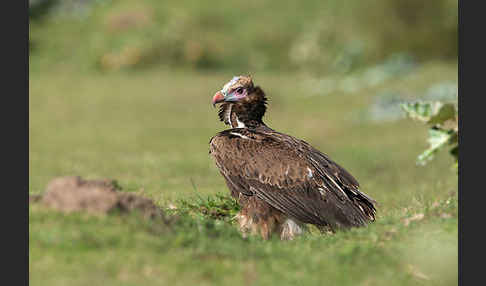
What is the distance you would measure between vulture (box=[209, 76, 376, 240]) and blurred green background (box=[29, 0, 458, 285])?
38 cm

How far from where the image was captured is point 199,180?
1667 centimetres

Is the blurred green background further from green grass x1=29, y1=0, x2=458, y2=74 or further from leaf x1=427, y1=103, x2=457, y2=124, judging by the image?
leaf x1=427, y1=103, x2=457, y2=124

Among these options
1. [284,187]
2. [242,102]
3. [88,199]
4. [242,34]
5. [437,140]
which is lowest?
[88,199]

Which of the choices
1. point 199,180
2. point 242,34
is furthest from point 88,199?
point 242,34

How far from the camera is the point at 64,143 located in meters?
24.8

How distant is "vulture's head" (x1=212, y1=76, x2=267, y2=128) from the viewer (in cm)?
1013

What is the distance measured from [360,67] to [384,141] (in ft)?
45.6

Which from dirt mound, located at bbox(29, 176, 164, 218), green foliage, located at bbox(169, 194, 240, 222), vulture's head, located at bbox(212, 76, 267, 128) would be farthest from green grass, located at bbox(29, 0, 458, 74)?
dirt mound, located at bbox(29, 176, 164, 218)

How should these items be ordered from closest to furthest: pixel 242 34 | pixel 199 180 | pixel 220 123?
pixel 199 180 → pixel 220 123 → pixel 242 34

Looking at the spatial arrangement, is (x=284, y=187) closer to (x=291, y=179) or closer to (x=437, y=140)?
(x=291, y=179)

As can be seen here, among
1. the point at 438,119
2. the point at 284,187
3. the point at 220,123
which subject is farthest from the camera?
the point at 220,123

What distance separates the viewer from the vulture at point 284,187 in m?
9.10

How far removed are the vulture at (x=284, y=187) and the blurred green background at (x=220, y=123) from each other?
1.24 ft

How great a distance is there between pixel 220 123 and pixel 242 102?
18.2 meters
